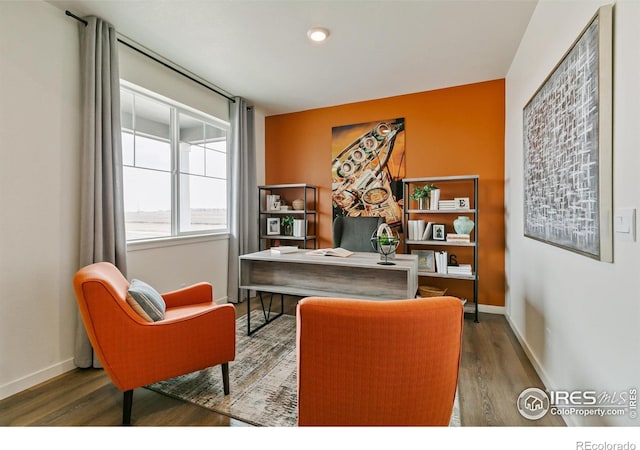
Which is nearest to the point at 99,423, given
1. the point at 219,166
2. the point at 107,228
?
the point at 107,228

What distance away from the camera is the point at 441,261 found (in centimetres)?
340

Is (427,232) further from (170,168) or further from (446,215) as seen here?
(170,168)

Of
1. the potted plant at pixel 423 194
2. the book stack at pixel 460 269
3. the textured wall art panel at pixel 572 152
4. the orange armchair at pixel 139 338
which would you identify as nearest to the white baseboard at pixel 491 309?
the book stack at pixel 460 269

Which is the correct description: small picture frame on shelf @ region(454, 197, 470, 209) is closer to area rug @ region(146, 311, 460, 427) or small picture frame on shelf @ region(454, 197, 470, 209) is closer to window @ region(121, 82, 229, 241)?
area rug @ region(146, 311, 460, 427)

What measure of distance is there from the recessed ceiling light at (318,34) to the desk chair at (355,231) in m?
1.93

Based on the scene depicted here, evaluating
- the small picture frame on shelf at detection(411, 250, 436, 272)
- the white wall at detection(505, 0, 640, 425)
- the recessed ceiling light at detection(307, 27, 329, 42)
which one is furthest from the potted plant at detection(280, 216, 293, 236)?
the white wall at detection(505, 0, 640, 425)

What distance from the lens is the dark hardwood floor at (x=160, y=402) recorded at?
170 centimetres

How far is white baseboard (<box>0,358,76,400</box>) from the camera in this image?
6.38ft

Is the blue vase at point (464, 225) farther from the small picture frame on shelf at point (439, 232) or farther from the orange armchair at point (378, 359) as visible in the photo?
the orange armchair at point (378, 359)

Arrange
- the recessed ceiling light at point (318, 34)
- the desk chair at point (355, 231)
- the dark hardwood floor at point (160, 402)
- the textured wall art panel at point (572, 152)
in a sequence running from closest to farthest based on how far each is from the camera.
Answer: the textured wall art panel at point (572, 152) < the dark hardwood floor at point (160, 402) < the recessed ceiling light at point (318, 34) < the desk chair at point (355, 231)

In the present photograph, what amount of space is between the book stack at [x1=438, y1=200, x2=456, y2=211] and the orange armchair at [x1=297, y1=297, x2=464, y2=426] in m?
2.46

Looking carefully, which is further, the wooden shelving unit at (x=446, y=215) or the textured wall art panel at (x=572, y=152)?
the wooden shelving unit at (x=446, y=215)

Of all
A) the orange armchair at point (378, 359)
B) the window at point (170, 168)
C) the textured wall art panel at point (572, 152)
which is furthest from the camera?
the window at point (170, 168)

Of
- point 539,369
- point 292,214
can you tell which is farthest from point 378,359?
point 292,214
